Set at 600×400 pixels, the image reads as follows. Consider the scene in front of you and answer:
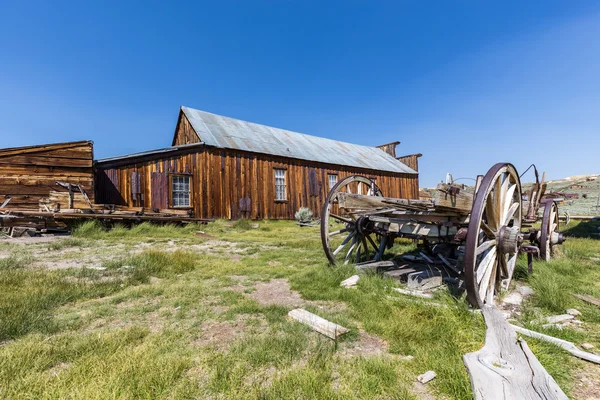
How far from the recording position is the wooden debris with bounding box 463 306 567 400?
146 cm

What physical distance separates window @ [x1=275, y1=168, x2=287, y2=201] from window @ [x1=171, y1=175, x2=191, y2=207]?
454 cm

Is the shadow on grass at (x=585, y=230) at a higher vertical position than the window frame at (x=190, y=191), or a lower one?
lower

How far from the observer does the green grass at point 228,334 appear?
187 centimetres

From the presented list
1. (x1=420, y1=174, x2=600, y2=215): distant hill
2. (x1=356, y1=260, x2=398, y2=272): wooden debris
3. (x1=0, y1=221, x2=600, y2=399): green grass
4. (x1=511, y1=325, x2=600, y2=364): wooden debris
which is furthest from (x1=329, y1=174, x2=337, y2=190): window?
(x1=511, y1=325, x2=600, y2=364): wooden debris

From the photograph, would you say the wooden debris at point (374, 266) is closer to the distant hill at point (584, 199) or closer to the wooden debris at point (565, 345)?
the wooden debris at point (565, 345)

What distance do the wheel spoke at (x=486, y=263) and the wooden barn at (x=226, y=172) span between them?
38.8 ft

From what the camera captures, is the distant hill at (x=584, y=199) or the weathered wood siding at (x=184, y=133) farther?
the weathered wood siding at (x=184, y=133)

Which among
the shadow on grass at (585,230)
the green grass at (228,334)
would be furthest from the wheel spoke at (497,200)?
the shadow on grass at (585,230)

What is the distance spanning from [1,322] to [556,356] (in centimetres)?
465

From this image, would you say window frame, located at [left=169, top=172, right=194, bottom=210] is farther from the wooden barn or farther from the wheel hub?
the wheel hub

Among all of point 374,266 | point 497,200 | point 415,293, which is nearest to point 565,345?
point 415,293

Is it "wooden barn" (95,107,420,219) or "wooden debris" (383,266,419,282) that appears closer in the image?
"wooden debris" (383,266,419,282)

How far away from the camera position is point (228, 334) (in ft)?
8.82

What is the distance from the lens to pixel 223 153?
45.4 feet
